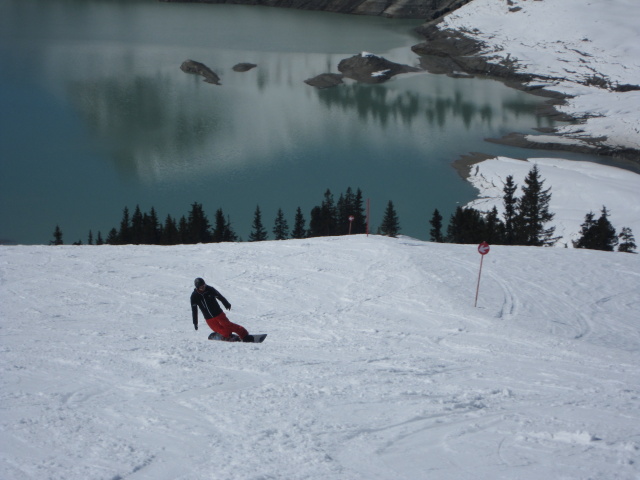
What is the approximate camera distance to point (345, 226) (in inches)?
1533

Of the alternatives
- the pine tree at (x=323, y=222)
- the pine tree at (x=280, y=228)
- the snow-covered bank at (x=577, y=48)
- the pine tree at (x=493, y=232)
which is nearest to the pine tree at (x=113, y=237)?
the pine tree at (x=280, y=228)

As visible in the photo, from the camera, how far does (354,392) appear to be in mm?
7289

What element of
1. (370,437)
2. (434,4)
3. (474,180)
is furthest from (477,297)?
(434,4)

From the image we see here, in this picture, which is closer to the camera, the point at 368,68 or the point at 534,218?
the point at 534,218

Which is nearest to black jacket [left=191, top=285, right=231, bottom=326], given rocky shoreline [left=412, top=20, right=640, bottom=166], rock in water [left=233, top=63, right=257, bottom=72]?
rocky shoreline [left=412, top=20, right=640, bottom=166]

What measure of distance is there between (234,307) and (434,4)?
106m

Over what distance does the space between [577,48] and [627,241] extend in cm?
5159

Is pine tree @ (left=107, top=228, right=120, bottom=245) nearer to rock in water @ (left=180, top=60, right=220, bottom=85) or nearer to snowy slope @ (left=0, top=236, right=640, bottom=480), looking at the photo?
snowy slope @ (left=0, top=236, right=640, bottom=480)

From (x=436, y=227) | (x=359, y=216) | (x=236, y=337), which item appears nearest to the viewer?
(x=236, y=337)

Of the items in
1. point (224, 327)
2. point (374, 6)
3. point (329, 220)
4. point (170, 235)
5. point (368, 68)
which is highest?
point (374, 6)

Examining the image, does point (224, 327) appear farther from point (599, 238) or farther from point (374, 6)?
point (374, 6)

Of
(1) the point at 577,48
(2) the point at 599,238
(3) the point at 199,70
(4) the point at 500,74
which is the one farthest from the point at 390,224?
(1) the point at 577,48

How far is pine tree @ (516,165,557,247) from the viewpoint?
3578 cm

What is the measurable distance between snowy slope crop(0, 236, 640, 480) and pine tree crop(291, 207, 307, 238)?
2196 centimetres
